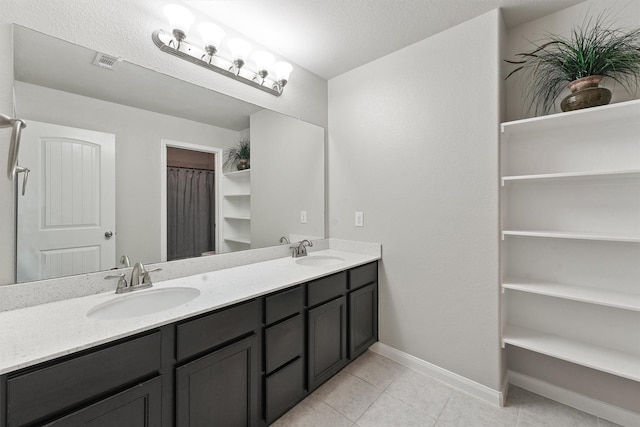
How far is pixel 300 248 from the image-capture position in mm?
2297

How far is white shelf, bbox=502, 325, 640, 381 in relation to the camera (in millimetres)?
1369

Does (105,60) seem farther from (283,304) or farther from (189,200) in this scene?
(283,304)

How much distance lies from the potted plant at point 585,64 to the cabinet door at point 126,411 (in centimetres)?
245

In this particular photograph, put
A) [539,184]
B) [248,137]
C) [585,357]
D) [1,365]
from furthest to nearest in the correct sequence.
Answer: [248,137], [539,184], [585,357], [1,365]

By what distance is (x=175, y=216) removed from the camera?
5.47ft

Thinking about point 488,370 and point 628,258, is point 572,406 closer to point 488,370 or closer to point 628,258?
point 488,370

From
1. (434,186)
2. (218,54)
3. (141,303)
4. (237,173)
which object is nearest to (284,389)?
(141,303)

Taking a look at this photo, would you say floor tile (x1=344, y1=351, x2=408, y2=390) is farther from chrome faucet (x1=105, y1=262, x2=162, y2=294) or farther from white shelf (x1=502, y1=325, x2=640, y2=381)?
chrome faucet (x1=105, y1=262, x2=162, y2=294)

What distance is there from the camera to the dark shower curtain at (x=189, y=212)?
5.39 ft

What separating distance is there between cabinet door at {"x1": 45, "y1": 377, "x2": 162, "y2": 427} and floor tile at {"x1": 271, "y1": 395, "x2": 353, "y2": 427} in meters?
0.78

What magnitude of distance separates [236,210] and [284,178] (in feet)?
1.81

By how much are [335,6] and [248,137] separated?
1.00m

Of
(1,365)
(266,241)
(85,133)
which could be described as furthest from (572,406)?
(85,133)

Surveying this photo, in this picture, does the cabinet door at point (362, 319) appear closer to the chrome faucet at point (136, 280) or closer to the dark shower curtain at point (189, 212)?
the dark shower curtain at point (189, 212)
